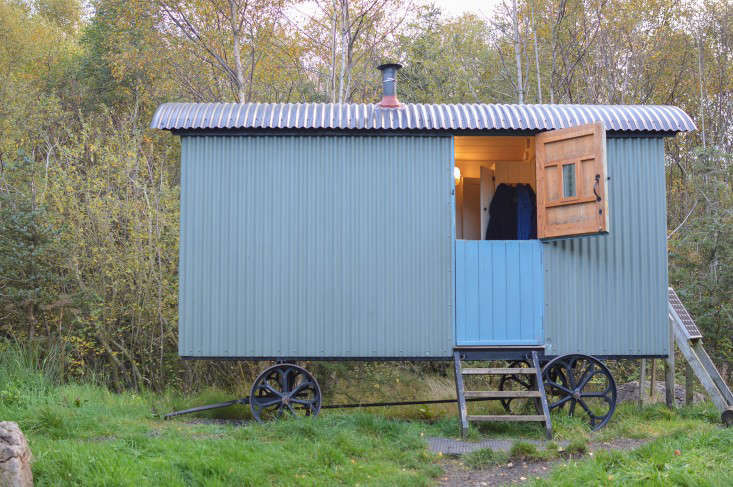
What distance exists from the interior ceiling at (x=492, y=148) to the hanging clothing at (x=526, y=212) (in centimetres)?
53

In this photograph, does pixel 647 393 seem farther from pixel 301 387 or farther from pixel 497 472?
pixel 301 387

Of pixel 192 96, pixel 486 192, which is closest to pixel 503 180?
pixel 486 192

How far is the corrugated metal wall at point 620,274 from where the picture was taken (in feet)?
25.5

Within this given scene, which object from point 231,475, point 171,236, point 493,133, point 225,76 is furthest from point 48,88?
point 231,475

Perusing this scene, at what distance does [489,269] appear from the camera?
7.86 metres

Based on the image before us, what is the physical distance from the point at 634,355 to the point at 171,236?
675 centimetres

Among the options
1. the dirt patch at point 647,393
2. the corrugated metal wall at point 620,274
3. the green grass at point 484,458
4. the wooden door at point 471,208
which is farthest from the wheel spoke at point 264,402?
the dirt patch at point 647,393

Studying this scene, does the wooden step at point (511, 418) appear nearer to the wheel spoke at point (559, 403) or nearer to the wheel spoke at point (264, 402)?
the wheel spoke at point (559, 403)

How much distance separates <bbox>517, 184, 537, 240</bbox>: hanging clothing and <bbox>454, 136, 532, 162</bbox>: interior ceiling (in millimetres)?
528

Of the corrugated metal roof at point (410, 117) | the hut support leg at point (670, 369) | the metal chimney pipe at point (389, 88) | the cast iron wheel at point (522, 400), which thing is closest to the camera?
the corrugated metal roof at point (410, 117)

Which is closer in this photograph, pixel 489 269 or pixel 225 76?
pixel 489 269

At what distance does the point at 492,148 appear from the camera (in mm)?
9430

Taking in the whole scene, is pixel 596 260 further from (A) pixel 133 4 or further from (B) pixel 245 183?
(A) pixel 133 4

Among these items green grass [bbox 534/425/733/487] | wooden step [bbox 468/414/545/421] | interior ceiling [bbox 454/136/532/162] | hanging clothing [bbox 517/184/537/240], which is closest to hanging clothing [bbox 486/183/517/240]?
hanging clothing [bbox 517/184/537/240]
